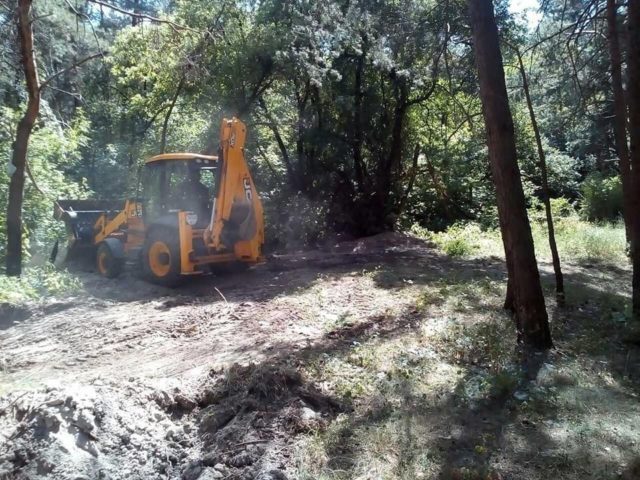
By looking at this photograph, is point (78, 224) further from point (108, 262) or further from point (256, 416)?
point (256, 416)

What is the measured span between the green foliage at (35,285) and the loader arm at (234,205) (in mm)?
2526

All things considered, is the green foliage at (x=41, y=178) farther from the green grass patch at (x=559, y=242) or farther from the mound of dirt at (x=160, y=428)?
the green grass patch at (x=559, y=242)

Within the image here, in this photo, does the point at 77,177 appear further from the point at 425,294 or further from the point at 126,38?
the point at 425,294

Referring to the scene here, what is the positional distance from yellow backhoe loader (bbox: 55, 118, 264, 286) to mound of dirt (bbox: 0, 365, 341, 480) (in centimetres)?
524

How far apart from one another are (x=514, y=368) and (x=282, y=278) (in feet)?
19.0

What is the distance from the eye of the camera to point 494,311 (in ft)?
26.2

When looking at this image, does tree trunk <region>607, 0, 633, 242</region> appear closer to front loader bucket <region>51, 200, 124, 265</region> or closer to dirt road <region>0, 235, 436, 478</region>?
dirt road <region>0, 235, 436, 478</region>

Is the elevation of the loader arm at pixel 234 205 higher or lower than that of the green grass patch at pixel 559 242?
higher

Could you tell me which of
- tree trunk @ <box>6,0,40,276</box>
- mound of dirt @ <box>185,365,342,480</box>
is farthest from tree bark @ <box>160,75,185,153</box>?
mound of dirt @ <box>185,365,342,480</box>

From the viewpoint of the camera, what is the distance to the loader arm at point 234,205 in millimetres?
10109

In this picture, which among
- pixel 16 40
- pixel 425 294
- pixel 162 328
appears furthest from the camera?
pixel 16 40

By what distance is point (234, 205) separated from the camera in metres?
10.3

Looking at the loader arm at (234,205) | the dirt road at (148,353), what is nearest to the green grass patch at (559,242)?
the dirt road at (148,353)

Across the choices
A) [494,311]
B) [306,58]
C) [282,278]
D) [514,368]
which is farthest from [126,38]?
[514,368]
